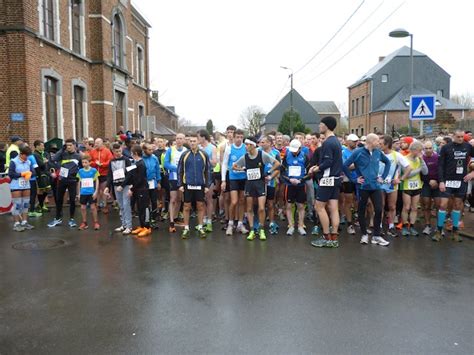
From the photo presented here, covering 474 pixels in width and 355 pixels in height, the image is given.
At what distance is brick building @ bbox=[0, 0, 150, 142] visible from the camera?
47.6 ft

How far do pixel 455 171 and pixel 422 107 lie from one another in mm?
4382

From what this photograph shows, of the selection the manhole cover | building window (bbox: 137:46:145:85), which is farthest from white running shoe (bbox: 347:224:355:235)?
building window (bbox: 137:46:145:85)

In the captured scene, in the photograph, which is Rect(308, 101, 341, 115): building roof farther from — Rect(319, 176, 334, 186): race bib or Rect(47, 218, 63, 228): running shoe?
Rect(319, 176, 334, 186): race bib

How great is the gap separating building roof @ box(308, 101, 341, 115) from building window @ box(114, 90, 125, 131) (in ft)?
300

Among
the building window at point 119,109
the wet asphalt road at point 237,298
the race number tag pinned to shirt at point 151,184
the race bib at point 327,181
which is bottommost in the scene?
the wet asphalt road at point 237,298

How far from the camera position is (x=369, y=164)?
766 cm

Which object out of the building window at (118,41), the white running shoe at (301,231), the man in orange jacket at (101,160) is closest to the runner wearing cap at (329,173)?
the white running shoe at (301,231)

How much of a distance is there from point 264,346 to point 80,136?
1843 centimetres

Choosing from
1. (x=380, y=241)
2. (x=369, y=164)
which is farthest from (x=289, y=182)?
(x=380, y=241)

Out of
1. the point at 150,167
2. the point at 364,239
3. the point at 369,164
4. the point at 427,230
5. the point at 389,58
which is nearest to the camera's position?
the point at 369,164

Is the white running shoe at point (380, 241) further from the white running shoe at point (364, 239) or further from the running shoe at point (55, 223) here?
the running shoe at point (55, 223)

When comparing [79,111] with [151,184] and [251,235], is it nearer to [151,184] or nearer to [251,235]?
[151,184]

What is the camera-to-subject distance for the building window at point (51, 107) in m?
16.5

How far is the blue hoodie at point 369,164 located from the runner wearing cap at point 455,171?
3.92 feet
